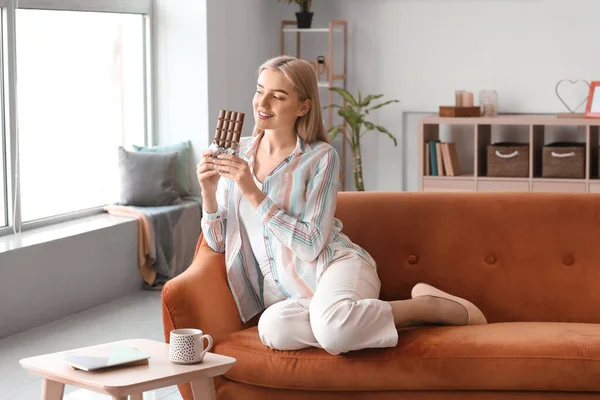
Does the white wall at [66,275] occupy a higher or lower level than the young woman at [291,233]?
lower

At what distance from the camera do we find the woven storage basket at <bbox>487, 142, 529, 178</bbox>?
607 cm

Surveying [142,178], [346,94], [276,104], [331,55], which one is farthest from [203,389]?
[331,55]

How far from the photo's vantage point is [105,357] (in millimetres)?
2443

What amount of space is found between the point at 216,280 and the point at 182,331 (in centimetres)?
61

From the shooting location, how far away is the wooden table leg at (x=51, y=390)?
8.23 feet

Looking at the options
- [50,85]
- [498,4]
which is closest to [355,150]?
[498,4]

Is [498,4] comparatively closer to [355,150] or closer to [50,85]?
[355,150]

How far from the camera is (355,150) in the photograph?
6.61 m

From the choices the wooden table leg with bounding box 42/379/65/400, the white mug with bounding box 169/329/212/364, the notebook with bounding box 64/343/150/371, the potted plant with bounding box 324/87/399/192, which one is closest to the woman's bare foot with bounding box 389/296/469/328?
the white mug with bounding box 169/329/212/364

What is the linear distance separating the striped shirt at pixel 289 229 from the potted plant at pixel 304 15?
362 cm

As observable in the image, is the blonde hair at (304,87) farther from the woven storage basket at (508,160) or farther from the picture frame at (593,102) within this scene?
the picture frame at (593,102)

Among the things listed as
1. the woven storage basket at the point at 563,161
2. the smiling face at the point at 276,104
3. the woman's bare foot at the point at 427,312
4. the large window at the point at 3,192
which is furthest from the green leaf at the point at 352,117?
the woman's bare foot at the point at 427,312

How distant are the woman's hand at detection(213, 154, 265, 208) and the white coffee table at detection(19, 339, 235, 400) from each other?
0.63m

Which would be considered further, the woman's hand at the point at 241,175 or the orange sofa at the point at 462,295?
the woman's hand at the point at 241,175
